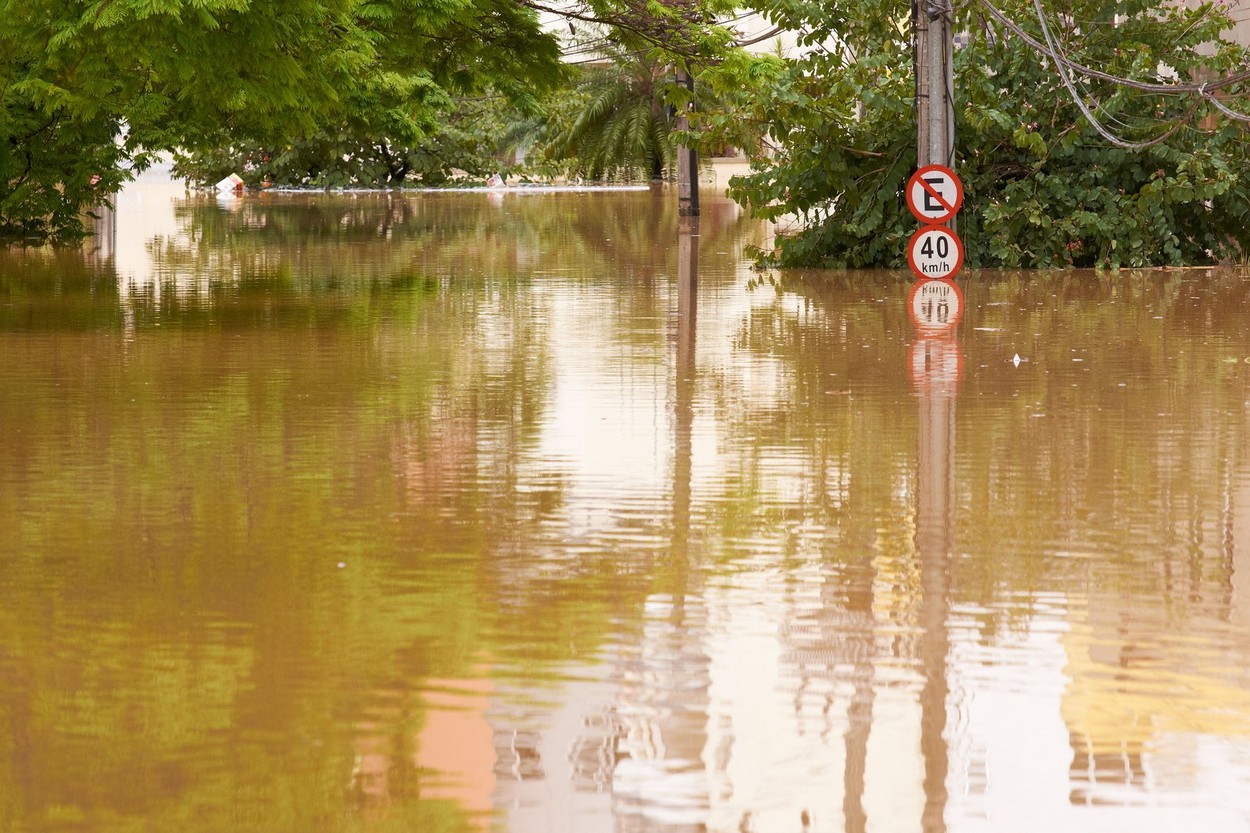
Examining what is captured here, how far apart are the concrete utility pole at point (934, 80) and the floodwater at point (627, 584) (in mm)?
5686

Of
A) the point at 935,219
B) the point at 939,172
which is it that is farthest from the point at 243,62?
the point at 935,219

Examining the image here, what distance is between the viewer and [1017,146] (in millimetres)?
22344

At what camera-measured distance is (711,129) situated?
23.0 metres

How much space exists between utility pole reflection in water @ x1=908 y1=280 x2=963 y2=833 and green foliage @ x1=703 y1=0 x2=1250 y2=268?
6.19 metres

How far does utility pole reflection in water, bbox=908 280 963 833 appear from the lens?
4906 millimetres

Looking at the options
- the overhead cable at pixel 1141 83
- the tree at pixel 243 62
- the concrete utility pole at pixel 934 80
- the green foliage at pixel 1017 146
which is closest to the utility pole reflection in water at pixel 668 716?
the tree at pixel 243 62

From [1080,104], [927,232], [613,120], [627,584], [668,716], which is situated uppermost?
[613,120]

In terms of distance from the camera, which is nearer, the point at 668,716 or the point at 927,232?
the point at 668,716

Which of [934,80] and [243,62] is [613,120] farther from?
[243,62]

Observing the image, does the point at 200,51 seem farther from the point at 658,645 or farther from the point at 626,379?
the point at 658,645

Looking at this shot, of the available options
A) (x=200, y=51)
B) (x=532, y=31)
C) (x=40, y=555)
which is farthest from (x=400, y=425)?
(x=532, y=31)

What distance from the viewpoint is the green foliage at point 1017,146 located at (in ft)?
72.6

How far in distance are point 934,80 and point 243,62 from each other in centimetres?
740

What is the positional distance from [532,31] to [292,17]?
16.0 feet
